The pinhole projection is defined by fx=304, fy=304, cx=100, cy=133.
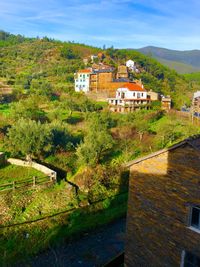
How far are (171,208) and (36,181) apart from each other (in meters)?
12.8

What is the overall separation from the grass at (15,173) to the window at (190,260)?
14178mm

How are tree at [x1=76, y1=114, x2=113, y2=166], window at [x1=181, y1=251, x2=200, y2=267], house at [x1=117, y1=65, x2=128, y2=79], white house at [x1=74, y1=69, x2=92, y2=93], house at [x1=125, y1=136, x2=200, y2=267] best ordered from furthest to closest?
house at [x1=117, y1=65, x2=128, y2=79] → white house at [x1=74, y1=69, x2=92, y2=93] → tree at [x1=76, y1=114, x2=113, y2=166] → window at [x1=181, y1=251, x2=200, y2=267] → house at [x1=125, y1=136, x2=200, y2=267]

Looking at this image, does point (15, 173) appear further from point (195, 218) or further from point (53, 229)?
point (195, 218)

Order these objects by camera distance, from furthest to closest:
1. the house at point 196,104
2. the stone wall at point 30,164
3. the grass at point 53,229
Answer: the house at point 196,104, the stone wall at point 30,164, the grass at point 53,229

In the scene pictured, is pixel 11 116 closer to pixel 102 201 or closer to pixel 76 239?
pixel 102 201

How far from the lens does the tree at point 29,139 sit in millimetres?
24359

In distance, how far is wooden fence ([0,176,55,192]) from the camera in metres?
20.1

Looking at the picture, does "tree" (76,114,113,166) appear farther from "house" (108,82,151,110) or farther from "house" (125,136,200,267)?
"house" (108,82,151,110)

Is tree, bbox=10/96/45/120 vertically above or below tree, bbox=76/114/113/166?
above

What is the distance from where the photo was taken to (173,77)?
98.4 metres

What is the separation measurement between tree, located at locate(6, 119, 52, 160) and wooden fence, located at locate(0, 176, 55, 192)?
3.35 metres

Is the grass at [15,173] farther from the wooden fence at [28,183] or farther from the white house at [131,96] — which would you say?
the white house at [131,96]

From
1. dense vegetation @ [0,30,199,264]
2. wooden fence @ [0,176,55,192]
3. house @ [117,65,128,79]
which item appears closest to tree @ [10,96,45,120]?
dense vegetation @ [0,30,199,264]

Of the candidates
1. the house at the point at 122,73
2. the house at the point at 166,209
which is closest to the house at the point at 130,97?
the house at the point at 122,73
